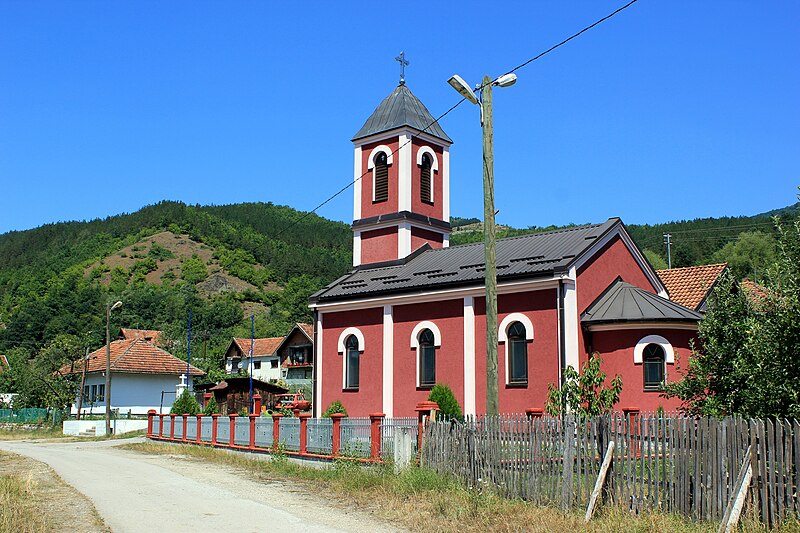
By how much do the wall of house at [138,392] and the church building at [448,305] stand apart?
84.1 feet

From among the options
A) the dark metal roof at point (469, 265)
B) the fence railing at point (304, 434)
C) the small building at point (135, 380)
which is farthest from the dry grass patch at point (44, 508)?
the small building at point (135, 380)

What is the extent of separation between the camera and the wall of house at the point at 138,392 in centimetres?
5203

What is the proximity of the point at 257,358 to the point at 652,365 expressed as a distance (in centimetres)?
6421

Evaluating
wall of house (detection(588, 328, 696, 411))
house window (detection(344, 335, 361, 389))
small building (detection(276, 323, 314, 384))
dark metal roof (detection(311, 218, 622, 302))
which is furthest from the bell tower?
small building (detection(276, 323, 314, 384))

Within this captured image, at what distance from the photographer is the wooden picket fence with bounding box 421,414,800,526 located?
10.1 metres

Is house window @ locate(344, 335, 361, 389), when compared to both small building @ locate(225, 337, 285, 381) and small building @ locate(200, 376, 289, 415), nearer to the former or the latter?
small building @ locate(200, 376, 289, 415)

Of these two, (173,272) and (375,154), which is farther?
(173,272)

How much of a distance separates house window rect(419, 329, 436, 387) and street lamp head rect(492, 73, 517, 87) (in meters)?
13.9

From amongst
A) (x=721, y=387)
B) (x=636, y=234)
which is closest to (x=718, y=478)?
(x=721, y=387)

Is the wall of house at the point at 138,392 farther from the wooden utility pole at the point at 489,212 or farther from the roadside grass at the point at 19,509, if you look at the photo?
the wooden utility pole at the point at 489,212

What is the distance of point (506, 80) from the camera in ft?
48.6

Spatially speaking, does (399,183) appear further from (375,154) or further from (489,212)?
(489,212)

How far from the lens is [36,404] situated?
182 ft

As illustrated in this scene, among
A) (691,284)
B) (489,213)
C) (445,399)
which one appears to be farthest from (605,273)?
(489,213)
